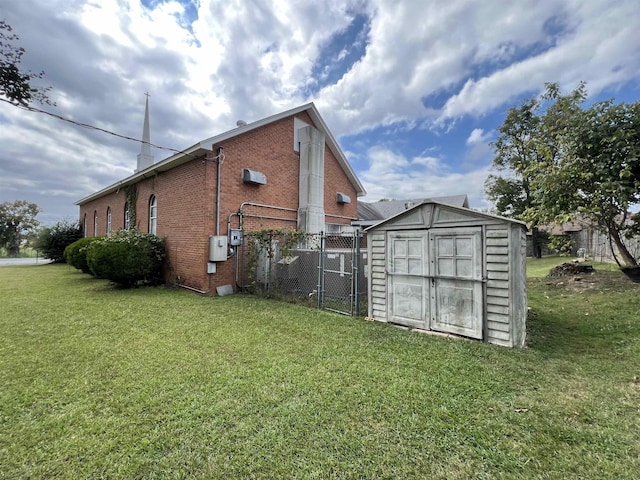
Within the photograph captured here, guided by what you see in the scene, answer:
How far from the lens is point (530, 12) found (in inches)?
256

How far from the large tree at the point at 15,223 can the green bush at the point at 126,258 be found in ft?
114

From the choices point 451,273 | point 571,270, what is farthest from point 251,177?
point 571,270

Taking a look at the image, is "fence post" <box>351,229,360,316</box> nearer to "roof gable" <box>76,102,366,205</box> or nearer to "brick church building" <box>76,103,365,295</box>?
"brick church building" <box>76,103,365,295</box>

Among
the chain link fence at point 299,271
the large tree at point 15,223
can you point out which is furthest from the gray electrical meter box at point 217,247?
the large tree at point 15,223

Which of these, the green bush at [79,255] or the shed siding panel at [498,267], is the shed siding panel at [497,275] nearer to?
the shed siding panel at [498,267]

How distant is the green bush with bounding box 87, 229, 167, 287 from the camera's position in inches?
331

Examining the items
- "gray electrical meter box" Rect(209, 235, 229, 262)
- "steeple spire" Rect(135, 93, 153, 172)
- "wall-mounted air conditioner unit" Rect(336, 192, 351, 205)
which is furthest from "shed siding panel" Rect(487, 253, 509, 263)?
"steeple spire" Rect(135, 93, 153, 172)

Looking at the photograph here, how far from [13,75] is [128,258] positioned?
6635 mm

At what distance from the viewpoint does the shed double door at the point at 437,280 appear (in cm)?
443

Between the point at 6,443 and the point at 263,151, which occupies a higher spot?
the point at 263,151

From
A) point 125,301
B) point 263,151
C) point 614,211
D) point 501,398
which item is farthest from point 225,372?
point 614,211

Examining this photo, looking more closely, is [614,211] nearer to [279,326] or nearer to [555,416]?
[555,416]

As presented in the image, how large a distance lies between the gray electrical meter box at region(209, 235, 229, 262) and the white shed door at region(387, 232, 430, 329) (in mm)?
5014

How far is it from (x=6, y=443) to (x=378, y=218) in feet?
61.8
